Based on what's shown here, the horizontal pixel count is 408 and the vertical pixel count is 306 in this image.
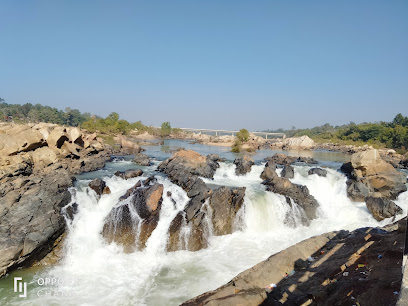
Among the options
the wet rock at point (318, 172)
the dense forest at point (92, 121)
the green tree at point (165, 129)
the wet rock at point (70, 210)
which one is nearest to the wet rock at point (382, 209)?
the wet rock at point (318, 172)

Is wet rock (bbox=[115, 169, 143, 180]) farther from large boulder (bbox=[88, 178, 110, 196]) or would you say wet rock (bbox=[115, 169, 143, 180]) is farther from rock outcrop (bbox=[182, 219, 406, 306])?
rock outcrop (bbox=[182, 219, 406, 306])

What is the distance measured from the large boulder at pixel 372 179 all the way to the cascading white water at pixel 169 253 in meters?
0.64

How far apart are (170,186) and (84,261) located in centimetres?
548

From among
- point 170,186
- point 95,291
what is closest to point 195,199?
point 170,186

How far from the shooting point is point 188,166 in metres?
18.4

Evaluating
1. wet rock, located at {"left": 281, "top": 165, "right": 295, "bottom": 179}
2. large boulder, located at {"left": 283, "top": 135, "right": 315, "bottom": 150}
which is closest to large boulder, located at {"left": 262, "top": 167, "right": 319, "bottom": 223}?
wet rock, located at {"left": 281, "top": 165, "right": 295, "bottom": 179}

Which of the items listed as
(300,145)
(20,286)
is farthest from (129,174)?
(300,145)

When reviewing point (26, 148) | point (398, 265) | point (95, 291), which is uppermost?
point (26, 148)

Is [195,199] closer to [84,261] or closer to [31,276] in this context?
[84,261]

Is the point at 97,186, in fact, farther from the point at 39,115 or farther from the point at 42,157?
the point at 39,115

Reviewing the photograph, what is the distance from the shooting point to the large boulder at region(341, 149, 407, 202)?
1655cm

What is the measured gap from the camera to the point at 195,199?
12719 mm

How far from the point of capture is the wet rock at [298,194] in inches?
576

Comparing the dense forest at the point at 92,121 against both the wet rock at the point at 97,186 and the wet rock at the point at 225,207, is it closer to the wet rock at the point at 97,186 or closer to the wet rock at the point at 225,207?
the wet rock at the point at 97,186
